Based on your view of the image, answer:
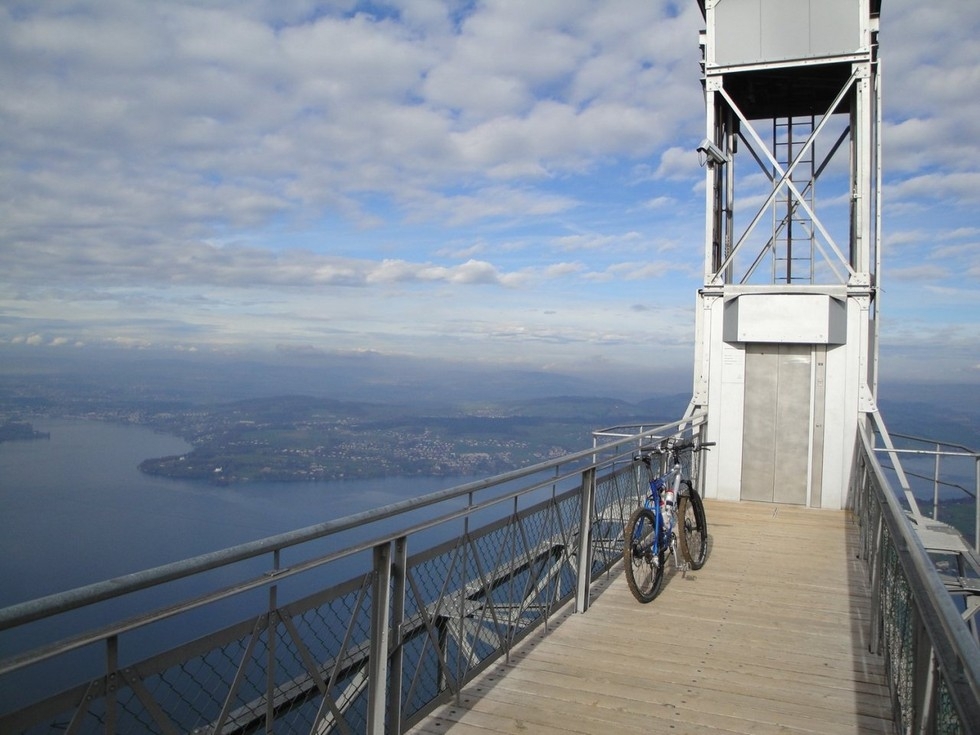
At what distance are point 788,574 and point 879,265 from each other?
5.60 metres

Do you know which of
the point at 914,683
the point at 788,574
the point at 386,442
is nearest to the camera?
the point at 914,683

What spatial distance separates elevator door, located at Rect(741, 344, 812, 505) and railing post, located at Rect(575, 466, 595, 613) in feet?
18.7

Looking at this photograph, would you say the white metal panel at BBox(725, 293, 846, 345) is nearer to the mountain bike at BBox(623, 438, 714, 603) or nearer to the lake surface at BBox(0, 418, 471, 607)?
the mountain bike at BBox(623, 438, 714, 603)

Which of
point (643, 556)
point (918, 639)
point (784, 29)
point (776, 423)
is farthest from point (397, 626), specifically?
point (784, 29)

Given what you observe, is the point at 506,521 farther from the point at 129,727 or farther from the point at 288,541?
the point at 129,727

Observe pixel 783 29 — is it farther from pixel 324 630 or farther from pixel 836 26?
pixel 324 630

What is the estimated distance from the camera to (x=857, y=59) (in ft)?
35.2

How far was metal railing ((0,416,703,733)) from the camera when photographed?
7.26ft

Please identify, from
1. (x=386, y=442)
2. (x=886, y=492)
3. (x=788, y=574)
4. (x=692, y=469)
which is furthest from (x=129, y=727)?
(x=386, y=442)

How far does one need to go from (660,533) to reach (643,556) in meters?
0.29

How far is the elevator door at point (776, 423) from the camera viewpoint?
10719 millimetres

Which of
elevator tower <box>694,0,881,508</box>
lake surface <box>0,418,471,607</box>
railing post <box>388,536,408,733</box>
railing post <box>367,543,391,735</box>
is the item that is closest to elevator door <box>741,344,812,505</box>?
elevator tower <box>694,0,881,508</box>

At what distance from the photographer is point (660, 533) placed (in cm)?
633

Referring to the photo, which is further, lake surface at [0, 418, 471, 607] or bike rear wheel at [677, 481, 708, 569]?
lake surface at [0, 418, 471, 607]
